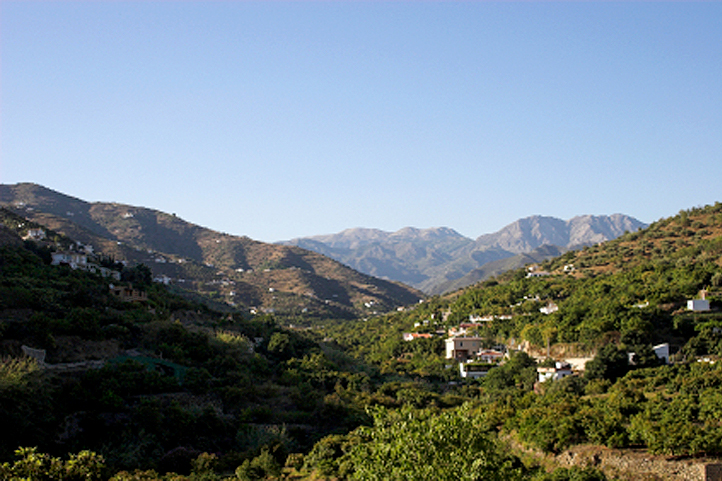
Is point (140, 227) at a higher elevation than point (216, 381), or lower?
higher

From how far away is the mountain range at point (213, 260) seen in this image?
107500 mm

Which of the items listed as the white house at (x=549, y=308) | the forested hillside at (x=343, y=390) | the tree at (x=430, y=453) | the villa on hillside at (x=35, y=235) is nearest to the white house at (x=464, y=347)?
the forested hillside at (x=343, y=390)

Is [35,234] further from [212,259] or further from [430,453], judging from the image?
[212,259]

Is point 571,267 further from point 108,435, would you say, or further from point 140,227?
point 140,227

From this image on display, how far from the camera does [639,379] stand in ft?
104

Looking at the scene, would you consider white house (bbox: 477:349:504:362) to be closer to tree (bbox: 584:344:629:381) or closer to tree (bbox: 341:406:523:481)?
tree (bbox: 584:344:629:381)

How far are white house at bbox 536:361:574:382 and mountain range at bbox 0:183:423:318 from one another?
66.2 metres

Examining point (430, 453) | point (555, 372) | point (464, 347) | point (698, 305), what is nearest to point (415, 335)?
point (464, 347)

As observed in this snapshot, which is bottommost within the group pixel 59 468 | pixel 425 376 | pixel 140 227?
pixel 425 376

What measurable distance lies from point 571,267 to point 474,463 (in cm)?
6118

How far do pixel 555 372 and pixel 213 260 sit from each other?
4475 inches

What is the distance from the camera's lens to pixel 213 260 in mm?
141750

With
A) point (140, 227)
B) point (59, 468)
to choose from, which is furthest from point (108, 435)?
point (140, 227)

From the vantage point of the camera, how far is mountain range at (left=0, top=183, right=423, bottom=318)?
107500 mm
